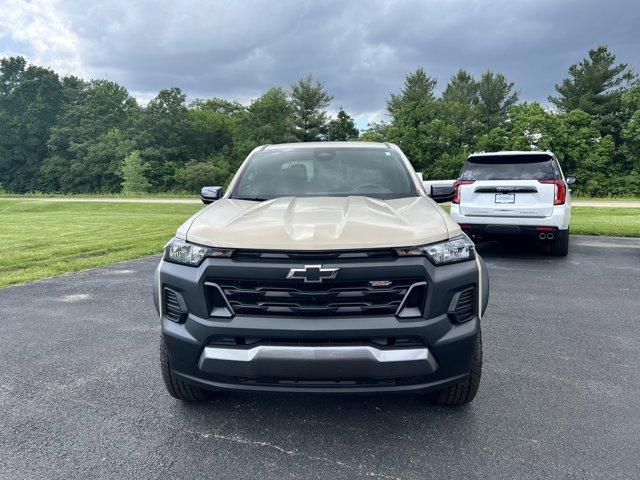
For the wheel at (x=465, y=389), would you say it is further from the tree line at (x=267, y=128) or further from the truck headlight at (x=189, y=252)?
the tree line at (x=267, y=128)

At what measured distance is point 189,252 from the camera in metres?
2.48

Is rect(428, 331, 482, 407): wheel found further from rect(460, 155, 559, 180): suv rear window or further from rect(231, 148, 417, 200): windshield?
rect(460, 155, 559, 180): suv rear window

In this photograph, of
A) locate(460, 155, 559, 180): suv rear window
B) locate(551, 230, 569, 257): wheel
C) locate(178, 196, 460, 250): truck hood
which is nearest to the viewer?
locate(178, 196, 460, 250): truck hood

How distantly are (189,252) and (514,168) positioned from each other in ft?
22.4

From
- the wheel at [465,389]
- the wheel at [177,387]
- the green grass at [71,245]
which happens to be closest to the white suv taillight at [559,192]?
the wheel at [465,389]

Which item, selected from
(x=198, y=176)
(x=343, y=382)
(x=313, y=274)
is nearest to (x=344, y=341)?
(x=343, y=382)

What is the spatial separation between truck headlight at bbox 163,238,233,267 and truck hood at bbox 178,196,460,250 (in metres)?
0.03

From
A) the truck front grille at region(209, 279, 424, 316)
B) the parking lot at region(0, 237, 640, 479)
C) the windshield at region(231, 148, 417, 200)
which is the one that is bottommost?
the parking lot at region(0, 237, 640, 479)

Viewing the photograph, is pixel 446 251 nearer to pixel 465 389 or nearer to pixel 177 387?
pixel 465 389

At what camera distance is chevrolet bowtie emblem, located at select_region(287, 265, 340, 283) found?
2.26m

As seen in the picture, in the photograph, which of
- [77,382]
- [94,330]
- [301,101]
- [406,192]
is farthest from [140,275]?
[301,101]

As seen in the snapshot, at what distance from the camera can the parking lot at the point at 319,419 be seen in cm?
229

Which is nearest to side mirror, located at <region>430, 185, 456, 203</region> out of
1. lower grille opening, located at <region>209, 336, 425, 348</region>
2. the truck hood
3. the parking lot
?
the truck hood

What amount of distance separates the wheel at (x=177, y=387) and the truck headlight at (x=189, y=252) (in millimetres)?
568
